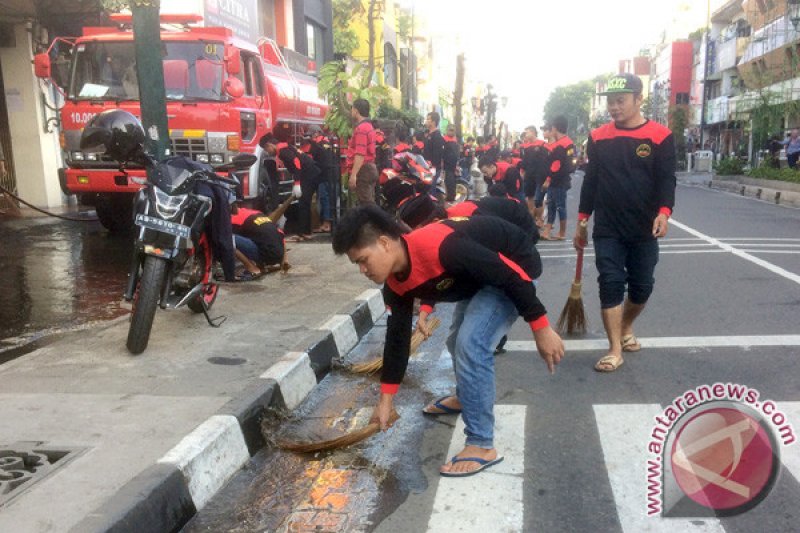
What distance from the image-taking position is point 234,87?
402 inches

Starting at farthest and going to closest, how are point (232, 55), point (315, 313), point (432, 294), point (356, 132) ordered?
point (232, 55) < point (356, 132) < point (315, 313) < point (432, 294)

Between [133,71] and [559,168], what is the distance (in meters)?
6.44

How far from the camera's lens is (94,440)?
134 inches

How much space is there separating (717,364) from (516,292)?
2392 millimetres

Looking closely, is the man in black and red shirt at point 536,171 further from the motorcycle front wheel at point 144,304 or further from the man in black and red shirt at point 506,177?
the motorcycle front wheel at point 144,304

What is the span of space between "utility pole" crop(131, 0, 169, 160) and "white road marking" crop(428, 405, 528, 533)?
13.6 ft

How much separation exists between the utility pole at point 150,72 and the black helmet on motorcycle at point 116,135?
1.05 metres

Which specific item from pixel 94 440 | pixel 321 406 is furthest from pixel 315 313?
pixel 94 440

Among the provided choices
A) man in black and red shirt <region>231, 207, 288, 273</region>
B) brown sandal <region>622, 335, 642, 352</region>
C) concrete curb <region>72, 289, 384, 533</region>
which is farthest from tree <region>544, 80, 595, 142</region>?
concrete curb <region>72, 289, 384, 533</region>

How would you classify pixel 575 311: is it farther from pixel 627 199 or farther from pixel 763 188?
pixel 763 188

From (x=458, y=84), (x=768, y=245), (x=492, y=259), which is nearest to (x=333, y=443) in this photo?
(x=492, y=259)

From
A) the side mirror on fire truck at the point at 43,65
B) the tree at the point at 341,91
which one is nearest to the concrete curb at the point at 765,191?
the tree at the point at 341,91

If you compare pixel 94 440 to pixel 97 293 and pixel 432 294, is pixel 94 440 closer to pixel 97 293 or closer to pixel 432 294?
pixel 432 294

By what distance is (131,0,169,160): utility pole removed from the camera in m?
6.30
